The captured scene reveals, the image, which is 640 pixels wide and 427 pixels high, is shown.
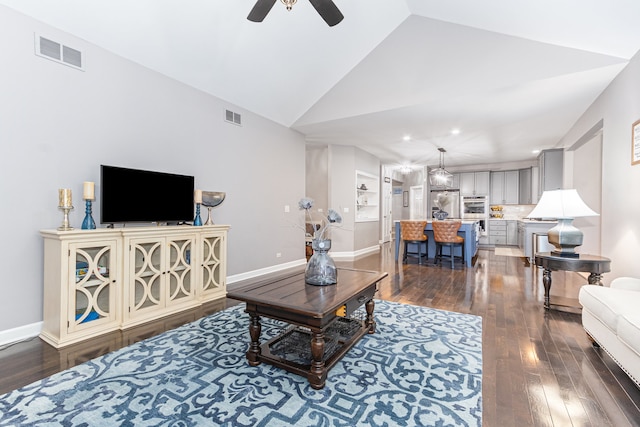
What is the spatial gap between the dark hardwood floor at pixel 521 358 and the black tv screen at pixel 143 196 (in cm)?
108

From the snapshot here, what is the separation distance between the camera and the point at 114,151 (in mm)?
3025

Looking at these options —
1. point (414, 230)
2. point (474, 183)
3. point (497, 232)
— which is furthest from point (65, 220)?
point (497, 232)

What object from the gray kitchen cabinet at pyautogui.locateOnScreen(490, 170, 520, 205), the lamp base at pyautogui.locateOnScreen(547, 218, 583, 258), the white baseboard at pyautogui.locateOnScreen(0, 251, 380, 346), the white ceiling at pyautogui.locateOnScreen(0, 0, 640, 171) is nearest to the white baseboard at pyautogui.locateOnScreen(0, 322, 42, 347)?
the white baseboard at pyautogui.locateOnScreen(0, 251, 380, 346)

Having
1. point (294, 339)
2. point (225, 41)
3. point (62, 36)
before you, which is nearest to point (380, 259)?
point (294, 339)

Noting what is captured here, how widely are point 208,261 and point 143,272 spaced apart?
2.59 feet

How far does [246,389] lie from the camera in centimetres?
173

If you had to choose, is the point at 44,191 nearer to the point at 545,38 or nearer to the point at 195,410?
the point at 195,410

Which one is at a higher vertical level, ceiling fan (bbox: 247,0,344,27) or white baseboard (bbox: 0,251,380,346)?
ceiling fan (bbox: 247,0,344,27)

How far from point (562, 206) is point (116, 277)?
450cm

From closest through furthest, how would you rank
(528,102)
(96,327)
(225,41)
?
(96,327) < (225,41) < (528,102)

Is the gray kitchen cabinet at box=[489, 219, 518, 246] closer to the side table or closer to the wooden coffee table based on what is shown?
→ the side table

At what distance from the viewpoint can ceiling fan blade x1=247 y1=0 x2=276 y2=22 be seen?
235 cm

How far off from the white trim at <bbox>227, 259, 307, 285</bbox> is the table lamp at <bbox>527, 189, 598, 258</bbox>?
3788mm

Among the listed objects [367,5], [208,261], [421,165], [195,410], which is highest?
[367,5]
